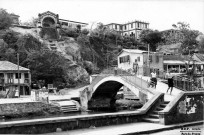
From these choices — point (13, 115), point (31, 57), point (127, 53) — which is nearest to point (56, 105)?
point (13, 115)

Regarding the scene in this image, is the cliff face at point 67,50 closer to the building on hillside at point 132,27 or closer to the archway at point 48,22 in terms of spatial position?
the archway at point 48,22

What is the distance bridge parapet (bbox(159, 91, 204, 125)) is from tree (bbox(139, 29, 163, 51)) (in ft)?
231

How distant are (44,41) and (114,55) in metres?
19.8

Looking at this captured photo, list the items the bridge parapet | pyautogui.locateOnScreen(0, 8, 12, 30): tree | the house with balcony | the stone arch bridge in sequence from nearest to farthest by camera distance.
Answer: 1. the bridge parapet
2. the stone arch bridge
3. the house with balcony
4. pyautogui.locateOnScreen(0, 8, 12, 30): tree

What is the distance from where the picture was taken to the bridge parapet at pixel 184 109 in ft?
45.6

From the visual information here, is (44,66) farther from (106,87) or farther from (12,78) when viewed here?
(106,87)

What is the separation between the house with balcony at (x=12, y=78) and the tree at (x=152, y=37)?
47.7 metres

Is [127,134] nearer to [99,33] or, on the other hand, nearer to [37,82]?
[37,82]

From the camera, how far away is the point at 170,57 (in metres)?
53.8

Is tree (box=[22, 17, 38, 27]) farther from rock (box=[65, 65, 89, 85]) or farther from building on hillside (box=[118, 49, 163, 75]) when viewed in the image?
building on hillside (box=[118, 49, 163, 75])

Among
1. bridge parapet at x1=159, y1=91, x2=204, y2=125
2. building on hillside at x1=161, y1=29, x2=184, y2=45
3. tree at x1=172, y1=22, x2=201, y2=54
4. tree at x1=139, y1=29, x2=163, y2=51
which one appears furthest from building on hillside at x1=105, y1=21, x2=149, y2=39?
bridge parapet at x1=159, y1=91, x2=204, y2=125

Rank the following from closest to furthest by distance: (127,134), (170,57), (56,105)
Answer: (127,134), (56,105), (170,57)

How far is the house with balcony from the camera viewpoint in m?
42.1

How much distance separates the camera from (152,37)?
85.0 metres
